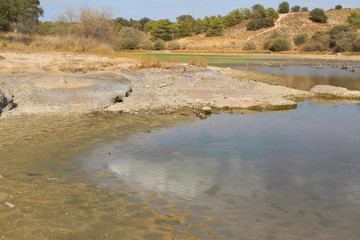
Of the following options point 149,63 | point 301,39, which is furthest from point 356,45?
point 149,63

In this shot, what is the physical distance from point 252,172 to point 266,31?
3469 inches

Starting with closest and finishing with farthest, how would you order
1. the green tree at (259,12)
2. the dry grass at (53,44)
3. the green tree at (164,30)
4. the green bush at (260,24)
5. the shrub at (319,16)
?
1. the dry grass at (53,44)
2. the green tree at (164,30)
3. the shrub at (319,16)
4. the green bush at (260,24)
5. the green tree at (259,12)

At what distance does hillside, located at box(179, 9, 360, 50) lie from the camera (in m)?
80.3

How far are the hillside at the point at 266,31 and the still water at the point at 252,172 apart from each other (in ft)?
217

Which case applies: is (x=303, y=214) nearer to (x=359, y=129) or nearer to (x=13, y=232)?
(x=13, y=232)

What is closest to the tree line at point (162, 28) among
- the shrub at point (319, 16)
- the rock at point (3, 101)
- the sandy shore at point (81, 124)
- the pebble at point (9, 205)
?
the shrub at point (319, 16)

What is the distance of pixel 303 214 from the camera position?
17.0 ft

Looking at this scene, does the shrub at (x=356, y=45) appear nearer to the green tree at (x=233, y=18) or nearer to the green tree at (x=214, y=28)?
the green tree at (x=214, y=28)

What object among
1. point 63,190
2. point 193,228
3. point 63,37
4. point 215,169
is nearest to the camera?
point 193,228

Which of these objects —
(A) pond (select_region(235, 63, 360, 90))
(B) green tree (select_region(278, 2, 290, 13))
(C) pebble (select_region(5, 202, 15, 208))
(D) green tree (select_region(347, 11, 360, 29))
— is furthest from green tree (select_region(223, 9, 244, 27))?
(C) pebble (select_region(5, 202, 15, 208))

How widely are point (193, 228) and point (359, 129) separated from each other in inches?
336

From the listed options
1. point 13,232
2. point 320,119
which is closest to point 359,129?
point 320,119

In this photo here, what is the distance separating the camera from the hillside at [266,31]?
264 ft

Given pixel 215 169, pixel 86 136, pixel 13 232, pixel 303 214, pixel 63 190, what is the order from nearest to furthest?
pixel 13 232, pixel 303 214, pixel 63 190, pixel 215 169, pixel 86 136
